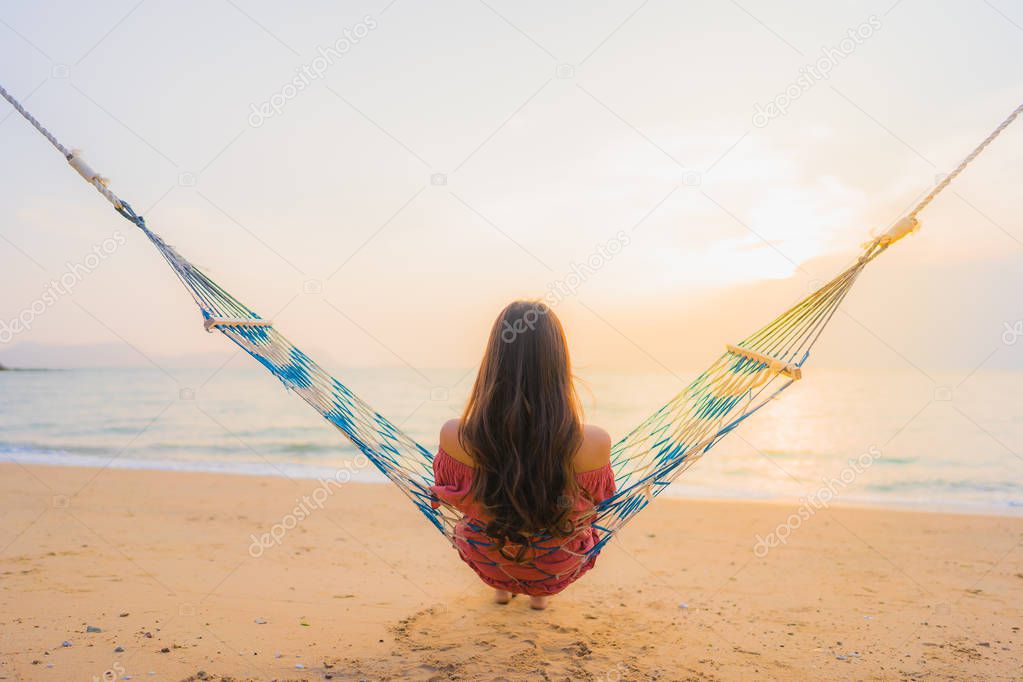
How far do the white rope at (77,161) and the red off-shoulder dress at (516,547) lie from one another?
126cm

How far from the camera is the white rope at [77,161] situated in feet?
6.19

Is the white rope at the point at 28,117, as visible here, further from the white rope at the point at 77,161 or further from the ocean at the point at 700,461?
the ocean at the point at 700,461

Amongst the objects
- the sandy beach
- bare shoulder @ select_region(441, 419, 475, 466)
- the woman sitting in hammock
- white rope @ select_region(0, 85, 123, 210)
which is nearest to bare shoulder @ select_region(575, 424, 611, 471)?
the woman sitting in hammock

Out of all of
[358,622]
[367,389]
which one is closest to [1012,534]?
[358,622]

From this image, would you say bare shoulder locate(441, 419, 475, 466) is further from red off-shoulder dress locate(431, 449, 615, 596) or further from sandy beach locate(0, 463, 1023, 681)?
sandy beach locate(0, 463, 1023, 681)

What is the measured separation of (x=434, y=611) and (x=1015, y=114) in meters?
2.24

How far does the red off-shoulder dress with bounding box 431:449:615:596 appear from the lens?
5.41ft

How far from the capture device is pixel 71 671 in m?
1.69

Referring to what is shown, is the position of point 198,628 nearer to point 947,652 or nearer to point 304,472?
point 947,652

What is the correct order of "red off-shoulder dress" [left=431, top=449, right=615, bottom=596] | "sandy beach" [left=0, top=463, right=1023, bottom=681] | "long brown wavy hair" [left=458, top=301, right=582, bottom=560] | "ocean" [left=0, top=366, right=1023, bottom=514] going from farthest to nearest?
1. "ocean" [left=0, top=366, right=1023, bottom=514]
2. "sandy beach" [left=0, top=463, right=1023, bottom=681]
3. "red off-shoulder dress" [left=431, top=449, right=615, bottom=596]
4. "long brown wavy hair" [left=458, top=301, right=582, bottom=560]

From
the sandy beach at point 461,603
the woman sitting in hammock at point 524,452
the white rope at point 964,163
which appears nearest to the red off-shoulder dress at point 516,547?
the woman sitting in hammock at point 524,452

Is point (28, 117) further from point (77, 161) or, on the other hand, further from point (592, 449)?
point (592, 449)

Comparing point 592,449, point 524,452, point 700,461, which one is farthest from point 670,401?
point 700,461

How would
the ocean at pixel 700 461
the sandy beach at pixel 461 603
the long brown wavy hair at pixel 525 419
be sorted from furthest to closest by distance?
the ocean at pixel 700 461
the sandy beach at pixel 461 603
the long brown wavy hair at pixel 525 419
